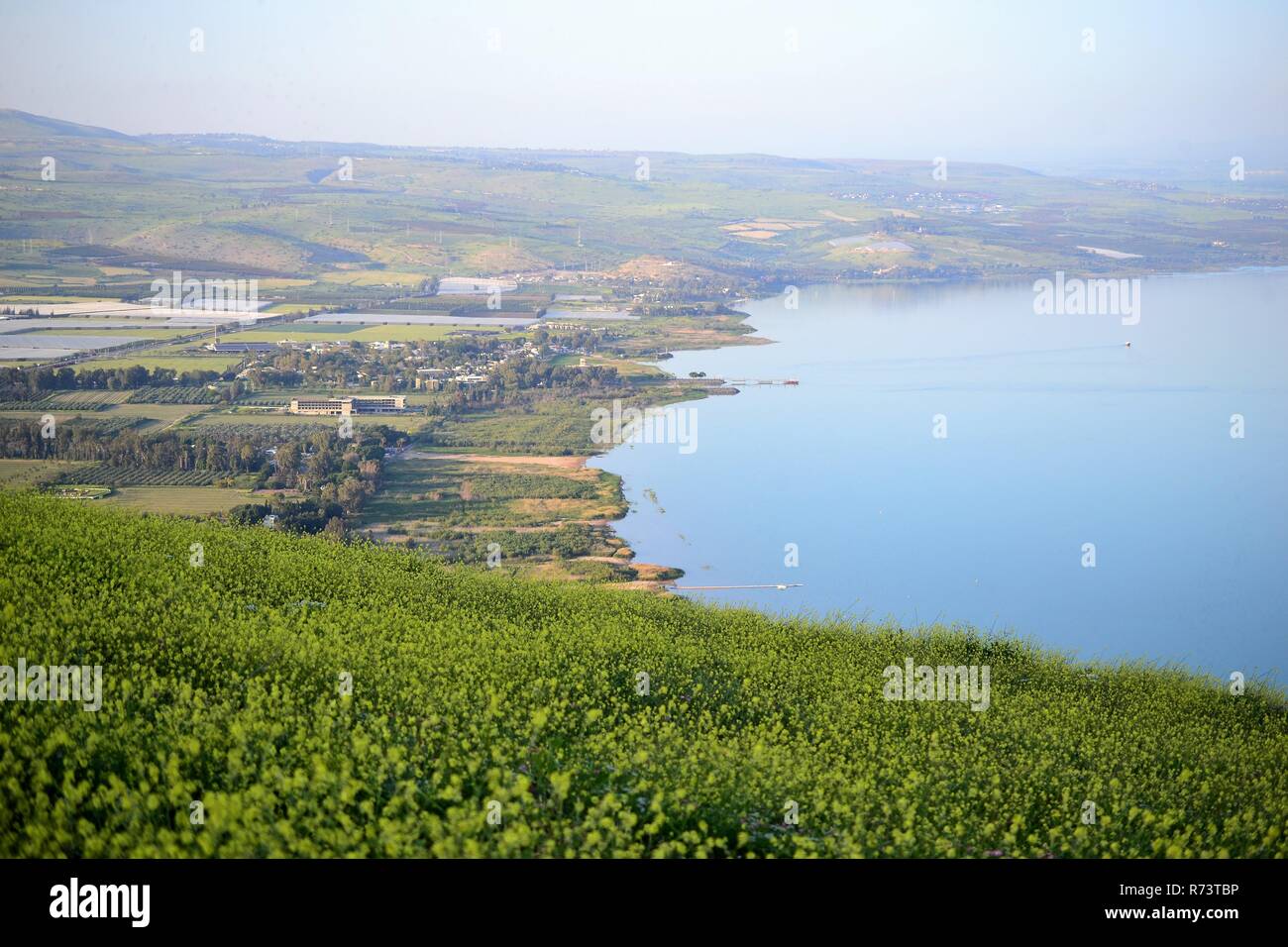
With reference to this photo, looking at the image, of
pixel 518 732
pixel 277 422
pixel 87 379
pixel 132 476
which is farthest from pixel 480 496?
pixel 518 732

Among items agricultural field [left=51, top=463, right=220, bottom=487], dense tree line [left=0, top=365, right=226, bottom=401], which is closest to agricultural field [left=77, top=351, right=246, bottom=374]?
dense tree line [left=0, top=365, right=226, bottom=401]

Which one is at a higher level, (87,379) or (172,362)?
(172,362)

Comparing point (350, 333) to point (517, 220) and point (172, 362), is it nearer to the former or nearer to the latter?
point (172, 362)

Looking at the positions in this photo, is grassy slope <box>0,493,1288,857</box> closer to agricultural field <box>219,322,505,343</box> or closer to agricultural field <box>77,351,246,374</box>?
agricultural field <box>77,351,246,374</box>

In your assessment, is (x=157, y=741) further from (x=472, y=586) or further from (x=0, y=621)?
(x=472, y=586)

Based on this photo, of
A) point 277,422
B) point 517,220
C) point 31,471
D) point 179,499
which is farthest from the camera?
point 517,220

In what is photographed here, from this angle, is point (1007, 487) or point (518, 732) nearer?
point (518, 732)

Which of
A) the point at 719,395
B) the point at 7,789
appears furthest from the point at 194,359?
the point at 7,789
